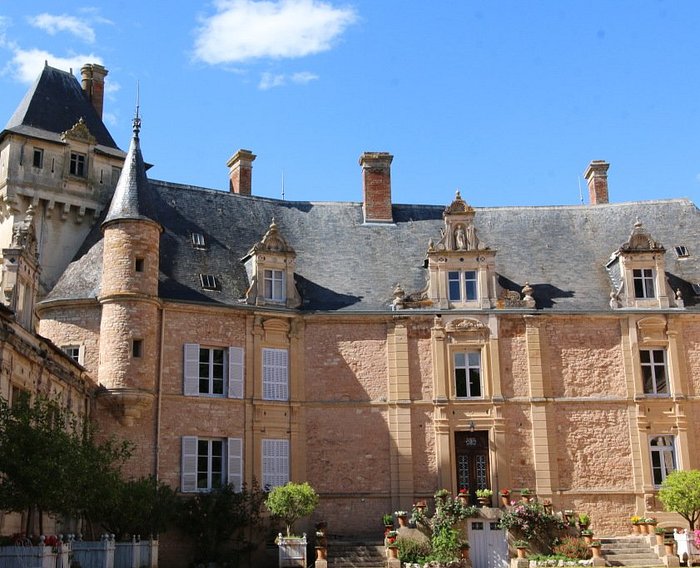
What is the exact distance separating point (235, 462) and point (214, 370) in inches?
102

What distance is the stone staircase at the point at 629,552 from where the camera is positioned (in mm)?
24531

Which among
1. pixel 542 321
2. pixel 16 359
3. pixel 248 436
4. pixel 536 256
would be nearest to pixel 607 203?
pixel 536 256

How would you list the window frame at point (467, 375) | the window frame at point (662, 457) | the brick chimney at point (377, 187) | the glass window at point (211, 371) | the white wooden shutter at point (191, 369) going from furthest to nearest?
1. the brick chimney at point (377, 187)
2. the window frame at point (467, 375)
3. the window frame at point (662, 457)
4. the glass window at point (211, 371)
5. the white wooden shutter at point (191, 369)

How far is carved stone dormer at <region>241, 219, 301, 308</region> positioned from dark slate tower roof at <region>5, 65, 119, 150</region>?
244 inches

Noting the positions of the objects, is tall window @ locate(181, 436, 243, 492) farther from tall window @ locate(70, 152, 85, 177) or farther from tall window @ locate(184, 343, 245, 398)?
tall window @ locate(70, 152, 85, 177)

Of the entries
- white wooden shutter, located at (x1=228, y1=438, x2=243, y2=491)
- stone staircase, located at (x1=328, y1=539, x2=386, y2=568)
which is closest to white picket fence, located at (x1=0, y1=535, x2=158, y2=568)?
white wooden shutter, located at (x1=228, y1=438, x2=243, y2=491)

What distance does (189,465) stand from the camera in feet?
83.1

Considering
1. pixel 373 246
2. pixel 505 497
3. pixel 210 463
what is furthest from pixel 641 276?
pixel 210 463

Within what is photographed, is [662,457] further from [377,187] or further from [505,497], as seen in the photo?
[377,187]

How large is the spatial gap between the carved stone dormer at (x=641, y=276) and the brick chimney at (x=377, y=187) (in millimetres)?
7558

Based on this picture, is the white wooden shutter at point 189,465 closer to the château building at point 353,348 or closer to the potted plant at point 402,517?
the château building at point 353,348

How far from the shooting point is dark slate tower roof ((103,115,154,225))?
26.1m

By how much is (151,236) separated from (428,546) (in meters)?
11.0

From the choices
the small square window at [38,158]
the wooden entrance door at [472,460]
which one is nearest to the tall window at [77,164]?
the small square window at [38,158]
